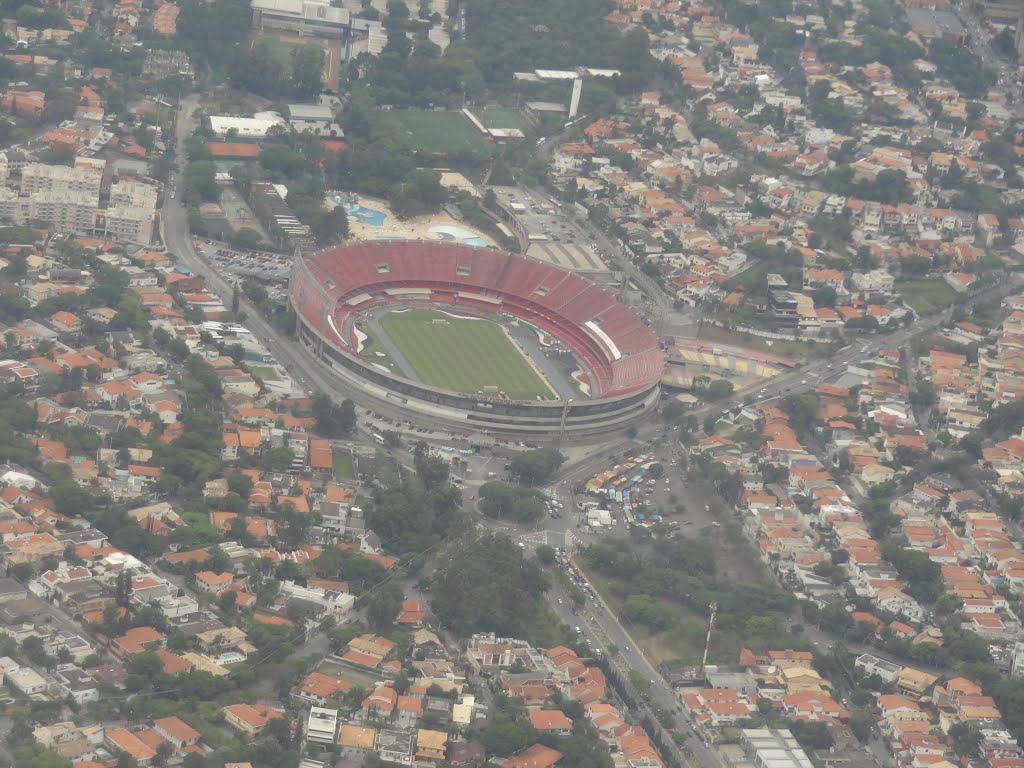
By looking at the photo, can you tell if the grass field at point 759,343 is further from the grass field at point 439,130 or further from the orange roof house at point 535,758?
the orange roof house at point 535,758

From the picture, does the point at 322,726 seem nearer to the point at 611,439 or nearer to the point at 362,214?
the point at 611,439

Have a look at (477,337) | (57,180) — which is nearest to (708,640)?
(477,337)

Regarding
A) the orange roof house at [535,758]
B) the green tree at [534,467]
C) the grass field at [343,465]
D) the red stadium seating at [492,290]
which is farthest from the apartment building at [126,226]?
the orange roof house at [535,758]

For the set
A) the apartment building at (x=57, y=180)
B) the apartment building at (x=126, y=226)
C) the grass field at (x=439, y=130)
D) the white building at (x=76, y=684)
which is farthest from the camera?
the grass field at (x=439, y=130)

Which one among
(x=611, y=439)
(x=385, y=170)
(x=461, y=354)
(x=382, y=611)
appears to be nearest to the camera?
(x=382, y=611)

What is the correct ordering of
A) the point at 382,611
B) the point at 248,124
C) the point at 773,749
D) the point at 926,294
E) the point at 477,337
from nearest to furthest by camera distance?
the point at 773,749
the point at 382,611
the point at 477,337
the point at 926,294
the point at 248,124

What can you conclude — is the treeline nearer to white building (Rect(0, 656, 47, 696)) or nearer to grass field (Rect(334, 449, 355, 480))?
grass field (Rect(334, 449, 355, 480))

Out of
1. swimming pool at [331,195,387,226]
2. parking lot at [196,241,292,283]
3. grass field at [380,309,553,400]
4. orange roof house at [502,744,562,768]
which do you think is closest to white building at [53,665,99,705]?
orange roof house at [502,744,562,768]

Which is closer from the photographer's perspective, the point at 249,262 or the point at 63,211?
the point at 63,211
